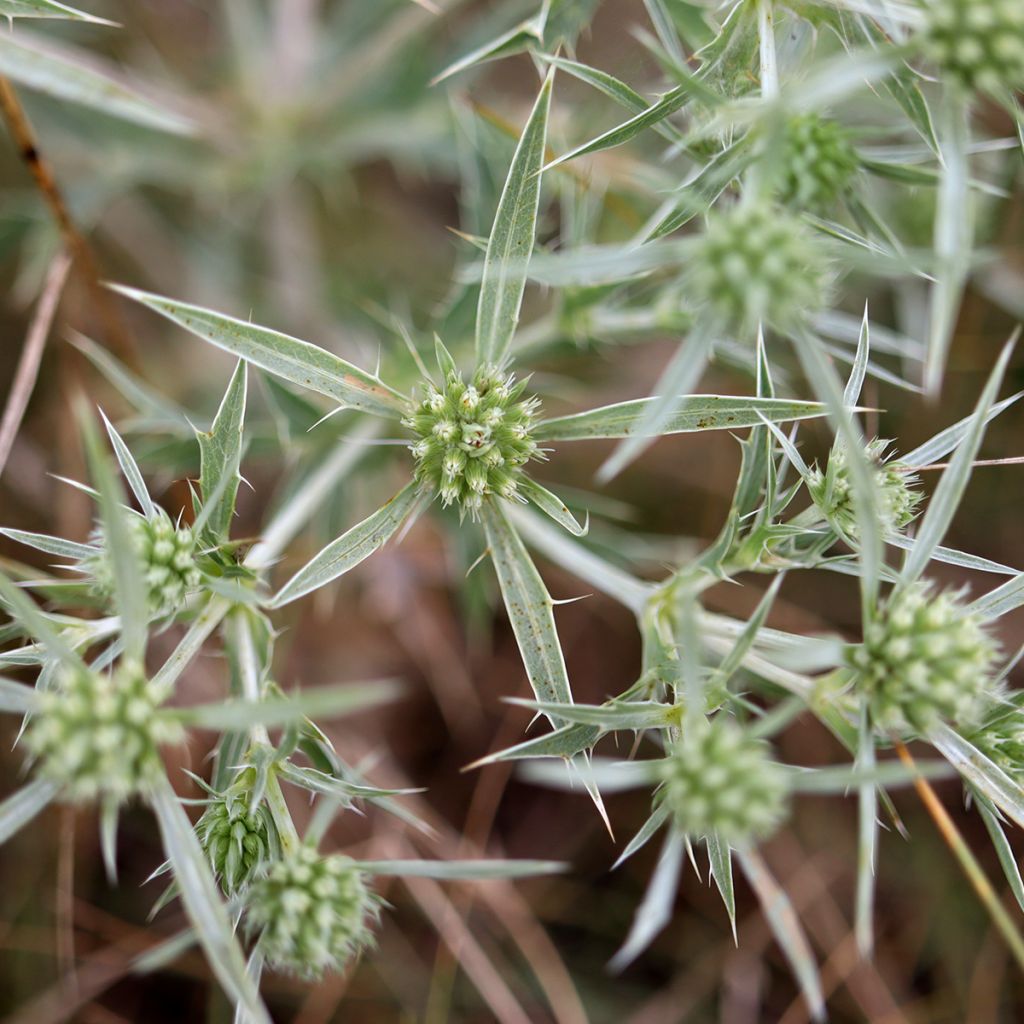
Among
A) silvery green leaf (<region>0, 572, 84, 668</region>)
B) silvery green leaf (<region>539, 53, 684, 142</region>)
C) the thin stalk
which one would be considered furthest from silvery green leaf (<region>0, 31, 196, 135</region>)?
the thin stalk

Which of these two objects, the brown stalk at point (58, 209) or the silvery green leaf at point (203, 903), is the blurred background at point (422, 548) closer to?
the brown stalk at point (58, 209)

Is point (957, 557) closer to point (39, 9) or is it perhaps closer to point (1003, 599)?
point (1003, 599)

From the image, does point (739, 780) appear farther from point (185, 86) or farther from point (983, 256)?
point (185, 86)

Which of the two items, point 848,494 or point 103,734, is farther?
point 848,494

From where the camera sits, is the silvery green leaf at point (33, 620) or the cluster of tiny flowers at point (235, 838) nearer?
the silvery green leaf at point (33, 620)

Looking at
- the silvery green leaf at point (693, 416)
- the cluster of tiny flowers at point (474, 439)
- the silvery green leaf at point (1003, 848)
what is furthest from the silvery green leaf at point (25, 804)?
the silvery green leaf at point (1003, 848)

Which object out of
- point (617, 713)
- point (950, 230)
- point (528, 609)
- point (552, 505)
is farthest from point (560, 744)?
point (950, 230)
